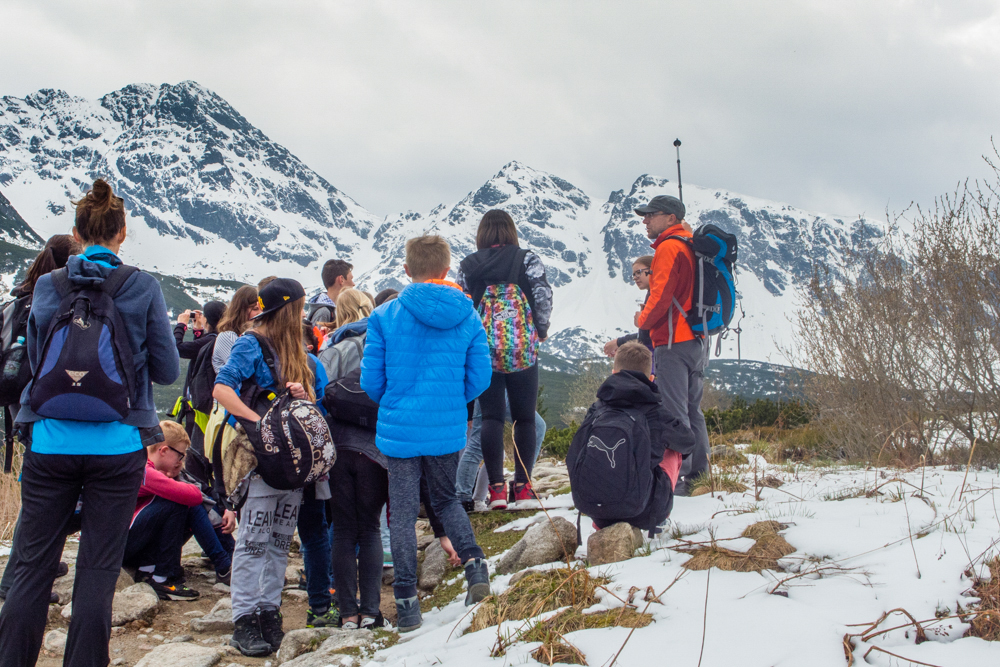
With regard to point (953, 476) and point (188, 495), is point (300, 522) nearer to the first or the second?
point (188, 495)

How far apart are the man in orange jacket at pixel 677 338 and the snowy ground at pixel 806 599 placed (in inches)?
44.1

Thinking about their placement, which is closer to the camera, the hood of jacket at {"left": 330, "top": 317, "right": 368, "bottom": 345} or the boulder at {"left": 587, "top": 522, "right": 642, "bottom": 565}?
the boulder at {"left": 587, "top": 522, "right": 642, "bottom": 565}

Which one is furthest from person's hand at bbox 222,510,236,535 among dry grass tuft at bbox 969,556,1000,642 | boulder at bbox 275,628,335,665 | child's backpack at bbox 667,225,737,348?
dry grass tuft at bbox 969,556,1000,642

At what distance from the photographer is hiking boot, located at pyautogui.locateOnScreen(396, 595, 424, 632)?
310cm

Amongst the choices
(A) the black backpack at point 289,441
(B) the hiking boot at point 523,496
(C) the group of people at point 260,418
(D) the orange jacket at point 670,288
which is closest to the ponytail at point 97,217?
(C) the group of people at point 260,418

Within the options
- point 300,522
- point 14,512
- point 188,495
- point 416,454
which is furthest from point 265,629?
point 14,512

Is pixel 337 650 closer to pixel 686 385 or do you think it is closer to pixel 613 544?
pixel 613 544

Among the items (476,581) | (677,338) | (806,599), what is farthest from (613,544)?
(677,338)

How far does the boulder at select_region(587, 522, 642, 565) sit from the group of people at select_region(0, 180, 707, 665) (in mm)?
265

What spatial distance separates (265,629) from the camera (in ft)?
10.3

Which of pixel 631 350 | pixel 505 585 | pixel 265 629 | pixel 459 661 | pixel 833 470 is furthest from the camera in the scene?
pixel 833 470

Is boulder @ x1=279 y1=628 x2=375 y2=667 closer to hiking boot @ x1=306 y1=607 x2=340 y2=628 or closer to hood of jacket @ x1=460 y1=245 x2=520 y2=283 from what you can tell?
hiking boot @ x1=306 y1=607 x2=340 y2=628

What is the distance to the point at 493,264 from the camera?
4.71m

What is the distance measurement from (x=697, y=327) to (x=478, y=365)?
176 cm
